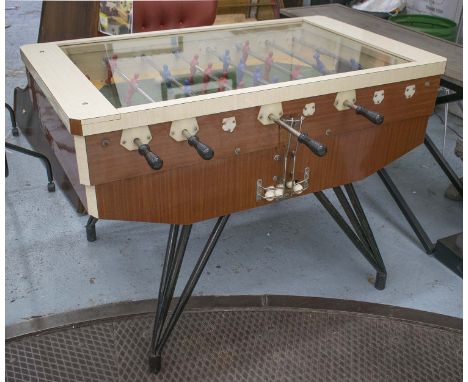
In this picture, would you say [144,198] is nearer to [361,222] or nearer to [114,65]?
[114,65]

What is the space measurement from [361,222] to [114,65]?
3.56 feet

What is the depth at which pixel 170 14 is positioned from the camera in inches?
107

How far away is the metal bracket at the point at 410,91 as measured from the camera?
1.76 metres

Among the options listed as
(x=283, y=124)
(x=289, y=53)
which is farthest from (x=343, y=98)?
(x=289, y=53)

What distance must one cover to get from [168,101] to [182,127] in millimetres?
77

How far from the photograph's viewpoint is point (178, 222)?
63.3 inches

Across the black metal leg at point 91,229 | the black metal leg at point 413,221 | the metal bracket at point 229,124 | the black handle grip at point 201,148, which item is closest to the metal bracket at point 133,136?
the black handle grip at point 201,148

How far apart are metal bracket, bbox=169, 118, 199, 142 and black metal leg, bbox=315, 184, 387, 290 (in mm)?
730

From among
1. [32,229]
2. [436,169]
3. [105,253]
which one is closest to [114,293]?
[105,253]

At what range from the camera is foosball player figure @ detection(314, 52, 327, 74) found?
6.06 ft

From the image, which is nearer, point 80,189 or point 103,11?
point 80,189

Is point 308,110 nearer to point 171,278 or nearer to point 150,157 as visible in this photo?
point 150,157

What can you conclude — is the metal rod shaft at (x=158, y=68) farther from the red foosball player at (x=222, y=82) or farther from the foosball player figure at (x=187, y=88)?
the red foosball player at (x=222, y=82)

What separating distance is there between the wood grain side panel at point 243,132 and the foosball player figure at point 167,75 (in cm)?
38
